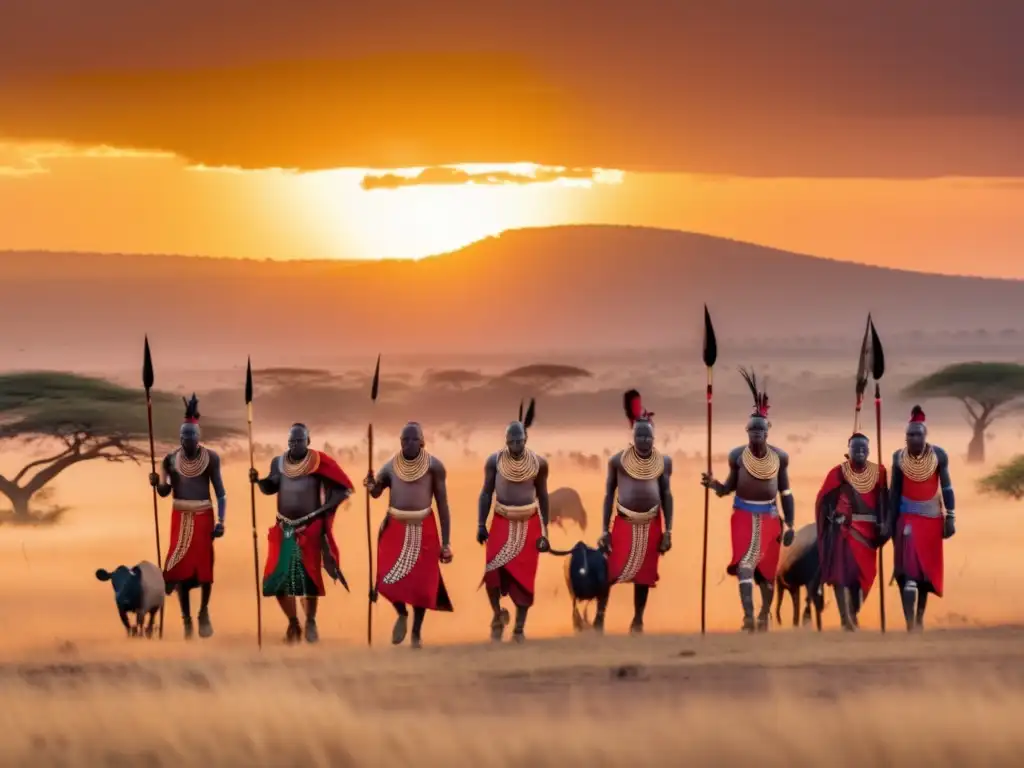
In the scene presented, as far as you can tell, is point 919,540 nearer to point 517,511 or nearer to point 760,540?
point 760,540

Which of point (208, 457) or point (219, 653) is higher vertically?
point (208, 457)

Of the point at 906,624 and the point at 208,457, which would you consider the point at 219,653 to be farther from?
the point at 906,624

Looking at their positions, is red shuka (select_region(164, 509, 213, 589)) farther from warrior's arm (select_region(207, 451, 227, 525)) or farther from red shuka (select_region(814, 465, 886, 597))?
red shuka (select_region(814, 465, 886, 597))

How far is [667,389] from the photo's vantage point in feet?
283

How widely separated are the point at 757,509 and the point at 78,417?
2449 cm

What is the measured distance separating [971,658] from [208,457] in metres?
6.67

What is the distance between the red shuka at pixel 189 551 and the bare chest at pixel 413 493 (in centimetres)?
189

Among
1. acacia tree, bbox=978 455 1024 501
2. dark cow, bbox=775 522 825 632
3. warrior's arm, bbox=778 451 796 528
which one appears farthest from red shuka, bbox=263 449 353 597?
acacia tree, bbox=978 455 1024 501

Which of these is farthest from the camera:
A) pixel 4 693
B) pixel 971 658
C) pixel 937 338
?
pixel 937 338

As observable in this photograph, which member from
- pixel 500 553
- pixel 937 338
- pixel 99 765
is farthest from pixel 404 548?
pixel 937 338

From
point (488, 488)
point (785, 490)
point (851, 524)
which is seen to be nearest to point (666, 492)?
point (785, 490)

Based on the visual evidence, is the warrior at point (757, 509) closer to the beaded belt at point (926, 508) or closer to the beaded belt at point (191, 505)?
the beaded belt at point (926, 508)

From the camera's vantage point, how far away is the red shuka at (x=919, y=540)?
67.9 ft

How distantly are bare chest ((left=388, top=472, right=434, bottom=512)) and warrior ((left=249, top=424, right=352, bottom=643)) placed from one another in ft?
1.39
